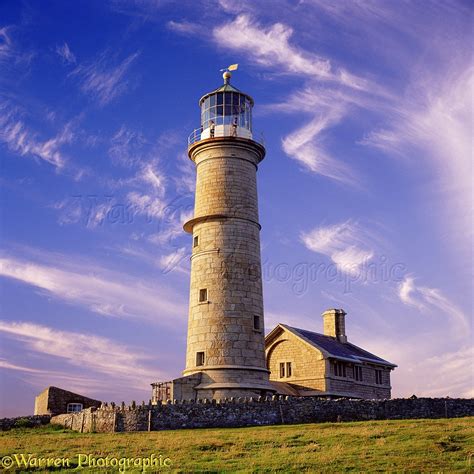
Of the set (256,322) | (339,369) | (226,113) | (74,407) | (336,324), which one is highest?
(226,113)

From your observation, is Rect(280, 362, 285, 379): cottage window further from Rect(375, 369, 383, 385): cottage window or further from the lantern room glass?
the lantern room glass

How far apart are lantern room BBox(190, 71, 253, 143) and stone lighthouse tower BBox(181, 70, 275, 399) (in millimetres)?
53

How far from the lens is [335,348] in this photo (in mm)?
39750

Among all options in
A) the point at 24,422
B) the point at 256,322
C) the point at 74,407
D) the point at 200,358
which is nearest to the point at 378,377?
the point at 256,322

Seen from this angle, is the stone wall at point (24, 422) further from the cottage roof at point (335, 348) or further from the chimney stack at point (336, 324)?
the chimney stack at point (336, 324)

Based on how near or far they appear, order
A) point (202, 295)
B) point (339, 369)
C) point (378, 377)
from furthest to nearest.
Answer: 1. point (378, 377)
2. point (339, 369)
3. point (202, 295)

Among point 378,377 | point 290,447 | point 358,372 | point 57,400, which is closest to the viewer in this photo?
point 290,447

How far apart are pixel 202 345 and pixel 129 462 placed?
11.6 m

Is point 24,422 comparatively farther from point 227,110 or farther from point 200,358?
point 227,110

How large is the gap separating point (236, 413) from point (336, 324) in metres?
20.4

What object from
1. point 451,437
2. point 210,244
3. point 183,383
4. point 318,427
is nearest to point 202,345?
point 183,383

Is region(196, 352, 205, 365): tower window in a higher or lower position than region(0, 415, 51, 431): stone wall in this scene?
higher

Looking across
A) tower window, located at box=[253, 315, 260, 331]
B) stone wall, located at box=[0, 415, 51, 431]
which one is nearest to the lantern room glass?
tower window, located at box=[253, 315, 260, 331]

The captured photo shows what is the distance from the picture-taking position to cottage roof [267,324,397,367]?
3762 centimetres
